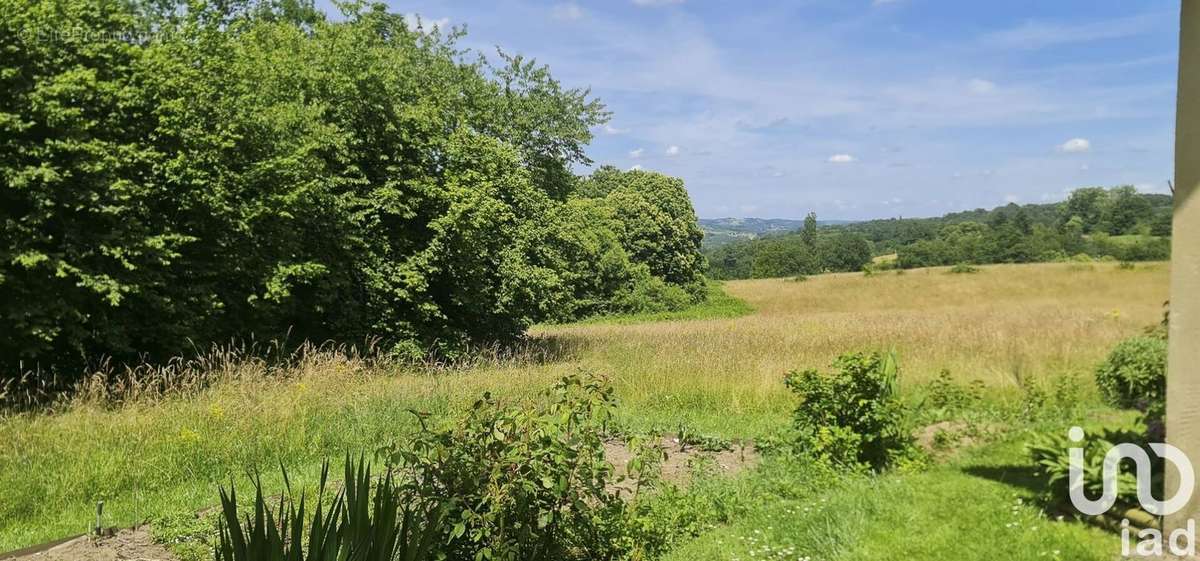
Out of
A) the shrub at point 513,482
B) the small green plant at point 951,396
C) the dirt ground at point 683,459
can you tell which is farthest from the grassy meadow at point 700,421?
the shrub at point 513,482

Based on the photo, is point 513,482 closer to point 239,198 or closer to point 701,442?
point 701,442

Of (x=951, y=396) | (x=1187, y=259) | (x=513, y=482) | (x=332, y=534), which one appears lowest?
(x=951, y=396)

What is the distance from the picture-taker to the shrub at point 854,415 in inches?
222

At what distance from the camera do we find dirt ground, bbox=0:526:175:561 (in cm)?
420

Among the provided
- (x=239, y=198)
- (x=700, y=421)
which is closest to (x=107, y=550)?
(x=700, y=421)

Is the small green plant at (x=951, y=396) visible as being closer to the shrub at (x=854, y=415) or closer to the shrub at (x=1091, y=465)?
the shrub at (x=854, y=415)

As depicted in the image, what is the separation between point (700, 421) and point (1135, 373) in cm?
456

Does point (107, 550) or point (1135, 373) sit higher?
point (1135, 373)

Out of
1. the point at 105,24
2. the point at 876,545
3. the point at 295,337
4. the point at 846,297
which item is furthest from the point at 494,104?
the point at 846,297

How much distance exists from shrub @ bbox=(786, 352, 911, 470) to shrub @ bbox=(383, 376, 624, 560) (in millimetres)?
2415

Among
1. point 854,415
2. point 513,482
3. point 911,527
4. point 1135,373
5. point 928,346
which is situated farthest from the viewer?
point 928,346

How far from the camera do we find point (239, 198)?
10.3 metres

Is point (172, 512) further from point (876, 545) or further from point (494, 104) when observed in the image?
point (494, 104)

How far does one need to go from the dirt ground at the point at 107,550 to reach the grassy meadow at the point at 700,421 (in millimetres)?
358
